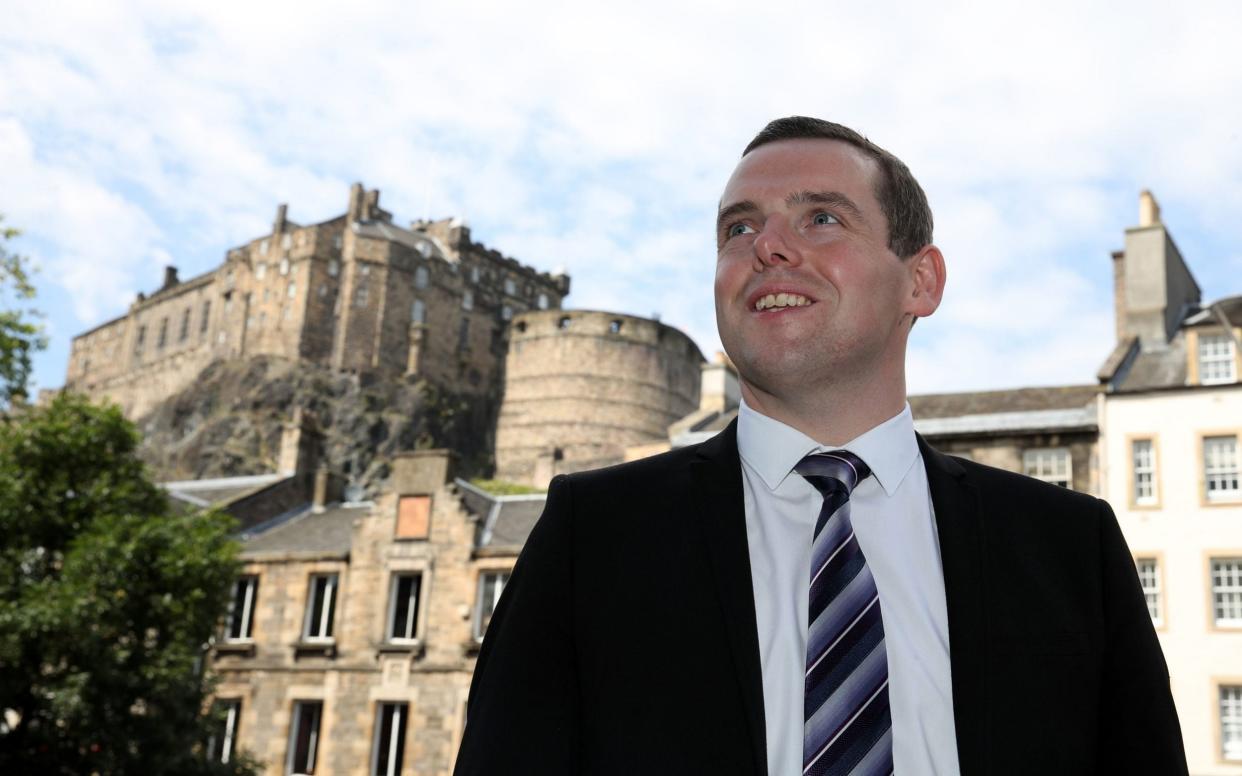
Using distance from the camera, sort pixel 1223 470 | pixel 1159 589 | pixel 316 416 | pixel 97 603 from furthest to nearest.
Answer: pixel 316 416
pixel 1223 470
pixel 1159 589
pixel 97 603

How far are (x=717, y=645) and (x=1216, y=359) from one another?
25998 mm

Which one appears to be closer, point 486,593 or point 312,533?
point 486,593

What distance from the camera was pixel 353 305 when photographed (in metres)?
78.3

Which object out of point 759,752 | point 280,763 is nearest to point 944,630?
point 759,752

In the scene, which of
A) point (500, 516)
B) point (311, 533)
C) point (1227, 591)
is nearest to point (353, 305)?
point (311, 533)

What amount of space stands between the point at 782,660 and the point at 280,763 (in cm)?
2517

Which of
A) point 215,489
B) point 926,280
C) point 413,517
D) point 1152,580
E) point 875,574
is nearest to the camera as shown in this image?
point 875,574

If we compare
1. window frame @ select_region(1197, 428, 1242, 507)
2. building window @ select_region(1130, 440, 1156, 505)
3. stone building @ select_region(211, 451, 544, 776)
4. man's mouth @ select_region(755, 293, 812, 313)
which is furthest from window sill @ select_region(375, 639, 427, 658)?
man's mouth @ select_region(755, 293, 812, 313)

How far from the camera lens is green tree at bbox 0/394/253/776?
19125mm

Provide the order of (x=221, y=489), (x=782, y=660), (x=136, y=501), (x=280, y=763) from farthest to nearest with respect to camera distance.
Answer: (x=221, y=489), (x=280, y=763), (x=136, y=501), (x=782, y=660)

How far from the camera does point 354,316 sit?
7800 centimetres

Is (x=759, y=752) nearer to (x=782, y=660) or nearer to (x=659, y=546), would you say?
(x=782, y=660)

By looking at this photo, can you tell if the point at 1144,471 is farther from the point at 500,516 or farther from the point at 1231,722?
the point at 500,516

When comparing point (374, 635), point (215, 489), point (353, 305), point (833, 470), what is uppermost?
point (353, 305)
